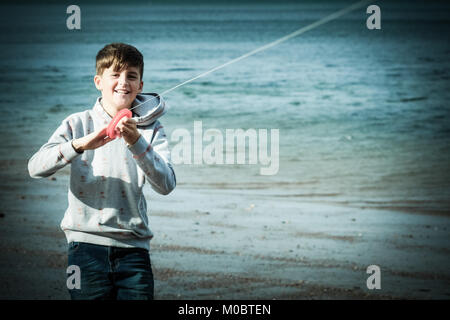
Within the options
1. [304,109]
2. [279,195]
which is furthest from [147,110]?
[304,109]

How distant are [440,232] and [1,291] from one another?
11.0ft

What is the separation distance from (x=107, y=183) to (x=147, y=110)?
360 millimetres

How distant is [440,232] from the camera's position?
18.7 ft

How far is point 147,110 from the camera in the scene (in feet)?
9.75

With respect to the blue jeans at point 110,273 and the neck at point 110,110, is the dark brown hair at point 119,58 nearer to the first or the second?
the neck at point 110,110

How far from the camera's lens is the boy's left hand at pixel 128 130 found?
2.63 meters

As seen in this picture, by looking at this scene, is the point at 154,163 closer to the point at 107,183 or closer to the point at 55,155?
the point at 107,183

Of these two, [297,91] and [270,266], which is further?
[297,91]

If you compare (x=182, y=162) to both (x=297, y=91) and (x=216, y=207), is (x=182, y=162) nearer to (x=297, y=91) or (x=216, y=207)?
(x=216, y=207)

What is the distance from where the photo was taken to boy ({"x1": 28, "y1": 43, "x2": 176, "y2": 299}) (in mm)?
2740

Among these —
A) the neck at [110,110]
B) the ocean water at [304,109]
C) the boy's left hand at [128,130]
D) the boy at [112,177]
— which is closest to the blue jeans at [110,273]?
the boy at [112,177]

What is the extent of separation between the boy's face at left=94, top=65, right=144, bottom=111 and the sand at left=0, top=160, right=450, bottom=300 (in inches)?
70.4

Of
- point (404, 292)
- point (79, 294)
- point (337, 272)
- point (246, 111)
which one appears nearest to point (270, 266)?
point (337, 272)

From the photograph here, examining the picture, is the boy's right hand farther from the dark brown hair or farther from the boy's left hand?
the dark brown hair
